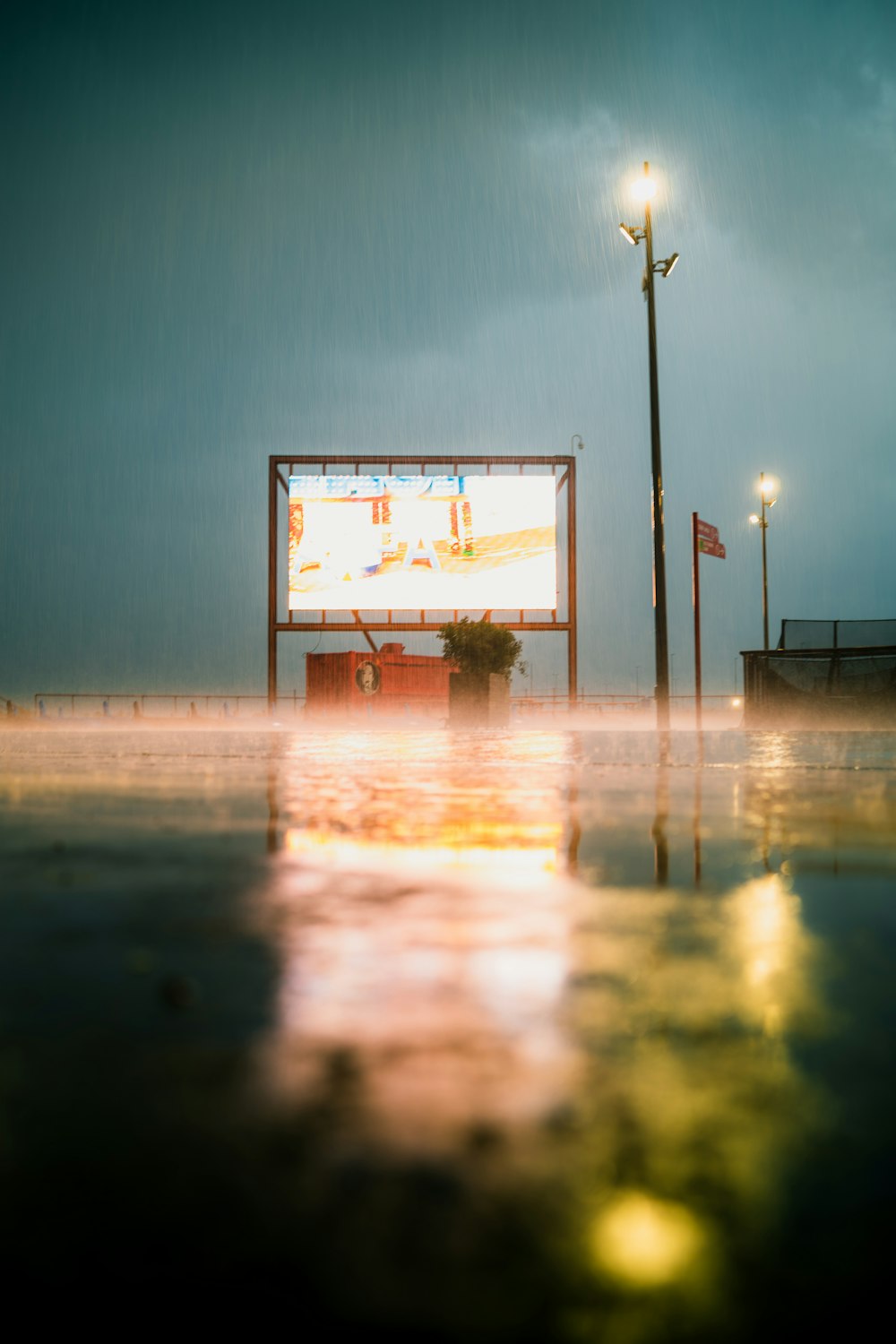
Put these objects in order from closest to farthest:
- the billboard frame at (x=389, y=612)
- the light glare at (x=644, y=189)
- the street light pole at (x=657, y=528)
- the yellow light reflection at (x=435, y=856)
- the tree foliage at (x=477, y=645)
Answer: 1. the yellow light reflection at (x=435, y=856)
2. the street light pole at (x=657, y=528)
3. the light glare at (x=644, y=189)
4. the tree foliage at (x=477, y=645)
5. the billboard frame at (x=389, y=612)

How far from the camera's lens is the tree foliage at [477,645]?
18.1 m

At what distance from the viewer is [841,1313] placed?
22.5 inches

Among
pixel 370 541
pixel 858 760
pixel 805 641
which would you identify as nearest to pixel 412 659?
pixel 370 541

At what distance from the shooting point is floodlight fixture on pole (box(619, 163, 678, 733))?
15719 millimetres

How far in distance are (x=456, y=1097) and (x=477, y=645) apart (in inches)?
682

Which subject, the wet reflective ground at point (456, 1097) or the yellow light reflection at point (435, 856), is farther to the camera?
the yellow light reflection at point (435, 856)

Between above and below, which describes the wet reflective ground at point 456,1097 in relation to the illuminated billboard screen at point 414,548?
below

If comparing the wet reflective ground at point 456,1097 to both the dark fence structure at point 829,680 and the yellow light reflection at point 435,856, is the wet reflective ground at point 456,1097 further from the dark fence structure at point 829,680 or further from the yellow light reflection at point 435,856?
the dark fence structure at point 829,680

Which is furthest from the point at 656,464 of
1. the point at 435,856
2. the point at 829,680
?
the point at 435,856

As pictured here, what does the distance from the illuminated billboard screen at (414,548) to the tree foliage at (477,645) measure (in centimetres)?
1302

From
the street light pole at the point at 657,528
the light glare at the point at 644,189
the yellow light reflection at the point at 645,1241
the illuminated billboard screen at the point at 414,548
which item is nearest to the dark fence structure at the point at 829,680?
the street light pole at the point at 657,528

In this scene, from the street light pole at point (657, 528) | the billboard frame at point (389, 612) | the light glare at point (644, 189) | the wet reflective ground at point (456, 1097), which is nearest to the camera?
the wet reflective ground at point (456, 1097)

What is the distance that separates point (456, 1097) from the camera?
2.79ft

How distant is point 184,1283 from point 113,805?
317 cm
